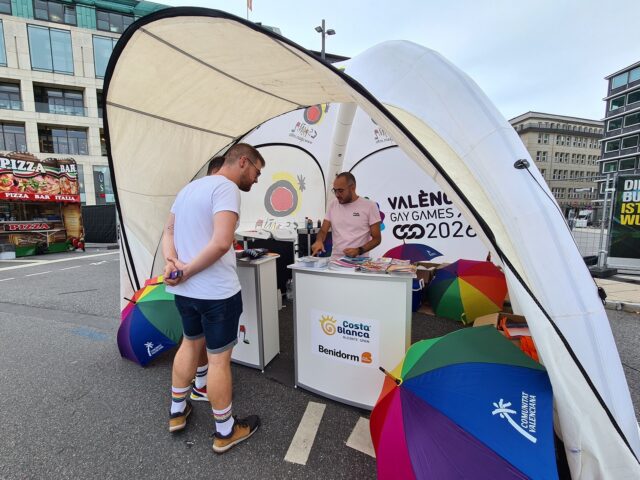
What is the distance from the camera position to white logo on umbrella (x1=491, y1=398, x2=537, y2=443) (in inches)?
50.8

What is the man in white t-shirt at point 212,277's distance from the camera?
1.79 m

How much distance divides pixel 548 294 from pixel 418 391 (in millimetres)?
796

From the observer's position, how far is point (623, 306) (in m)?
4.18

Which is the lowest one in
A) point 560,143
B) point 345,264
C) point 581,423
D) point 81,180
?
point 581,423

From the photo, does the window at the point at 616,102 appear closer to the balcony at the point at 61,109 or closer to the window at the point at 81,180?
the balcony at the point at 61,109

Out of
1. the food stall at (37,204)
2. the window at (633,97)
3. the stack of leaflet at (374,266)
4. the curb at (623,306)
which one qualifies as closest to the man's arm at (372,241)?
the stack of leaflet at (374,266)

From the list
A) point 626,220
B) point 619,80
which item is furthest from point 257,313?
point 619,80

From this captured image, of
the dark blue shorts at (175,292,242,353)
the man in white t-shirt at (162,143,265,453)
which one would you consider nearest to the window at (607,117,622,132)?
the man in white t-shirt at (162,143,265,453)

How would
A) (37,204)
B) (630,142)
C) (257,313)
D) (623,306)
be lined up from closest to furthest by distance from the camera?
(257,313)
(623,306)
(37,204)
(630,142)

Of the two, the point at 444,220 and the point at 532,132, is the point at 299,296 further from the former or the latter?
the point at 532,132

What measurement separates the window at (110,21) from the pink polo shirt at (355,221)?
2819 cm

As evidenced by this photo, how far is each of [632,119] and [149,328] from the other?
179 feet

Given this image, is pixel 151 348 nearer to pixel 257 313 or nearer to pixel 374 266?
pixel 257 313

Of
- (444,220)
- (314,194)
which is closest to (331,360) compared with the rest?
(444,220)
